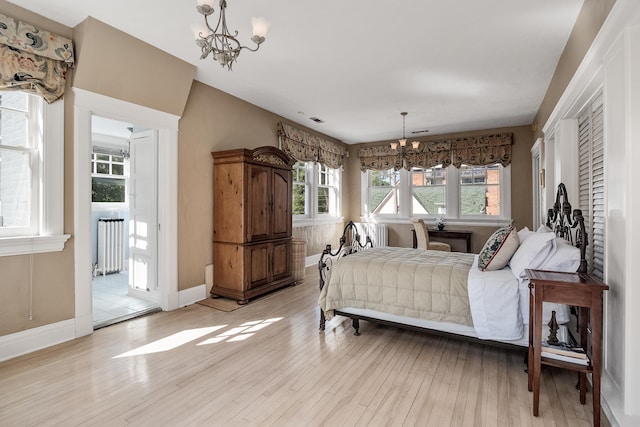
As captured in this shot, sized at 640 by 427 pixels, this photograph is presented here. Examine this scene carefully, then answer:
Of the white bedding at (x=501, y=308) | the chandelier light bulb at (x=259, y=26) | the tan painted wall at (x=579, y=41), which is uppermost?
the tan painted wall at (x=579, y=41)

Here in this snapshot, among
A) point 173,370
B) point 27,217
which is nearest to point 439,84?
point 173,370

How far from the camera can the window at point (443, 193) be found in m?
6.36

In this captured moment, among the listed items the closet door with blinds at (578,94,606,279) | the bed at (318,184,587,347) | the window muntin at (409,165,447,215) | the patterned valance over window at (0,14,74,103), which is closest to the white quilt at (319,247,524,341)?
the bed at (318,184,587,347)

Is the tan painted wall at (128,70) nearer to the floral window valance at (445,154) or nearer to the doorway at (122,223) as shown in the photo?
the doorway at (122,223)

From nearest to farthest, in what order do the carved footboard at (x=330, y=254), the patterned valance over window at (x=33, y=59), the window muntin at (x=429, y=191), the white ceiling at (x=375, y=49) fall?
the patterned valance over window at (x=33, y=59), the white ceiling at (x=375, y=49), the carved footboard at (x=330, y=254), the window muntin at (x=429, y=191)

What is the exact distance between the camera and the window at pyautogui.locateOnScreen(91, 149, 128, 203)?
5559 millimetres

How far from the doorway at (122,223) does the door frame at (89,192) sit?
0.59 ft

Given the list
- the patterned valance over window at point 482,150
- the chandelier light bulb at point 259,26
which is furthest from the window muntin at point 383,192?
the chandelier light bulb at point 259,26

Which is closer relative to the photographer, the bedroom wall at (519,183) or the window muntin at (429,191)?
the bedroom wall at (519,183)

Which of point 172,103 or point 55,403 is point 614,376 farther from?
point 172,103

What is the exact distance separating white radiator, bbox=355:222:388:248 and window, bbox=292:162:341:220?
0.69 metres

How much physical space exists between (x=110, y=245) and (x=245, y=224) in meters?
3.03

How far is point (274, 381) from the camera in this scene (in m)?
2.21

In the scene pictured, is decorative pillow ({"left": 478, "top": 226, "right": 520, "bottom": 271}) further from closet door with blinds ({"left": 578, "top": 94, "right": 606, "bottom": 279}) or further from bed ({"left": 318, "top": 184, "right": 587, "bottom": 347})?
closet door with blinds ({"left": 578, "top": 94, "right": 606, "bottom": 279})
